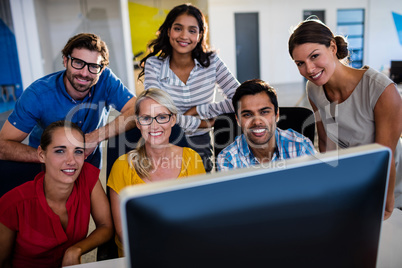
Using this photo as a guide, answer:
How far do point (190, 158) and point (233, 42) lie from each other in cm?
707

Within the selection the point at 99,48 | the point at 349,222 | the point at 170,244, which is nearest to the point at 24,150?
the point at 99,48

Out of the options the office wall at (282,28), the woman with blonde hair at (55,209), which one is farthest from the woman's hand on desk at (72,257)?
the office wall at (282,28)

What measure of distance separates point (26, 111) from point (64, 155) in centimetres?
60

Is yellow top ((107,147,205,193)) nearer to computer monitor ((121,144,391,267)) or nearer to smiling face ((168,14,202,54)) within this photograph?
smiling face ((168,14,202,54))

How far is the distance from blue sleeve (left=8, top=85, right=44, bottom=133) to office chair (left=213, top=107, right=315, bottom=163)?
99 cm

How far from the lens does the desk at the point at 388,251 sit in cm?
91

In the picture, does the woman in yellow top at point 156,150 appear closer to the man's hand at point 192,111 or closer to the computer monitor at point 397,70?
the man's hand at point 192,111

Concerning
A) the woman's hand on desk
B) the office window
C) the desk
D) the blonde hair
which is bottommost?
the woman's hand on desk

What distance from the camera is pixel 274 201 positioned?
1.58 feet

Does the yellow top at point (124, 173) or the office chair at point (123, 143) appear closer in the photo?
the yellow top at point (124, 173)

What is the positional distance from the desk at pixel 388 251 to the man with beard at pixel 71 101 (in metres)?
0.87

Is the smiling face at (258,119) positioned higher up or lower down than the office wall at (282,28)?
lower down

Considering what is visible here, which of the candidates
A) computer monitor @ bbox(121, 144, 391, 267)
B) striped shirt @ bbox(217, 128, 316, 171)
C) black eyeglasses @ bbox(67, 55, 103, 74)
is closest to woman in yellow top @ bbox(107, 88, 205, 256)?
striped shirt @ bbox(217, 128, 316, 171)

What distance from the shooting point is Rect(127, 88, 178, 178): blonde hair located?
1500mm
